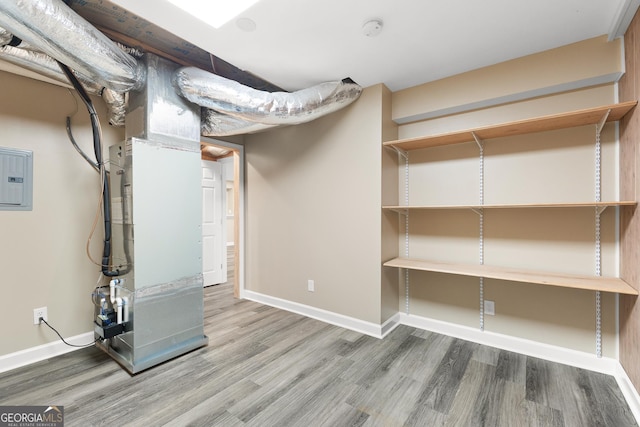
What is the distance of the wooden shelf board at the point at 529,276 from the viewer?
1782 mm

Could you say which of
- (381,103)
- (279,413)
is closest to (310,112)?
(381,103)

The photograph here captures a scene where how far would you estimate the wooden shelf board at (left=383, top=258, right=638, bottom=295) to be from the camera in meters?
1.78

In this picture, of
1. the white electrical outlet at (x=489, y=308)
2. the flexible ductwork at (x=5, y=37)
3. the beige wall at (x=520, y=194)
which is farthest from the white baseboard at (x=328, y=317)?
the flexible ductwork at (x=5, y=37)

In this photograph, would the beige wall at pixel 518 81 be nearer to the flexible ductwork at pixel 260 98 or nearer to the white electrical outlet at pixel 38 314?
the flexible ductwork at pixel 260 98

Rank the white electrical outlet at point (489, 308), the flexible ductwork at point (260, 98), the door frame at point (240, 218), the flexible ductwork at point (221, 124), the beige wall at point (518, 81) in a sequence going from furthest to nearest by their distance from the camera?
the door frame at point (240, 218)
the flexible ductwork at point (221, 124)
the white electrical outlet at point (489, 308)
the flexible ductwork at point (260, 98)
the beige wall at point (518, 81)

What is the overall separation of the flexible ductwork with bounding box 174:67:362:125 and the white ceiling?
0.57ft

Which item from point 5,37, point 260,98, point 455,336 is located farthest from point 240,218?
point 455,336

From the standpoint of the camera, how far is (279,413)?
1.63 metres

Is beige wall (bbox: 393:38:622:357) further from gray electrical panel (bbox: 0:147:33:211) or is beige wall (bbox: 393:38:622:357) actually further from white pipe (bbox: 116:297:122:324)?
gray electrical panel (bbox: 0:147:33:211)

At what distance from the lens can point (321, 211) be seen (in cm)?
300

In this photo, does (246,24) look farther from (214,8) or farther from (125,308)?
(125,308)

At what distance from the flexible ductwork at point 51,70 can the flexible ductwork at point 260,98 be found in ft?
1.70

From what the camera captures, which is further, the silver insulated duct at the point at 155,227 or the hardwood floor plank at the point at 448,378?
the silver insulated duct at the point at 155,227

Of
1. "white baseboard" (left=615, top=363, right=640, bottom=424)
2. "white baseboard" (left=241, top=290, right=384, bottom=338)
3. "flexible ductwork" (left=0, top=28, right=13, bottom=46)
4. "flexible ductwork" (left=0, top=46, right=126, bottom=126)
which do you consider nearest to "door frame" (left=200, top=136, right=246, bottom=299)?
"white baseboard" (left=241, top=290, right=384, bottom=338)
